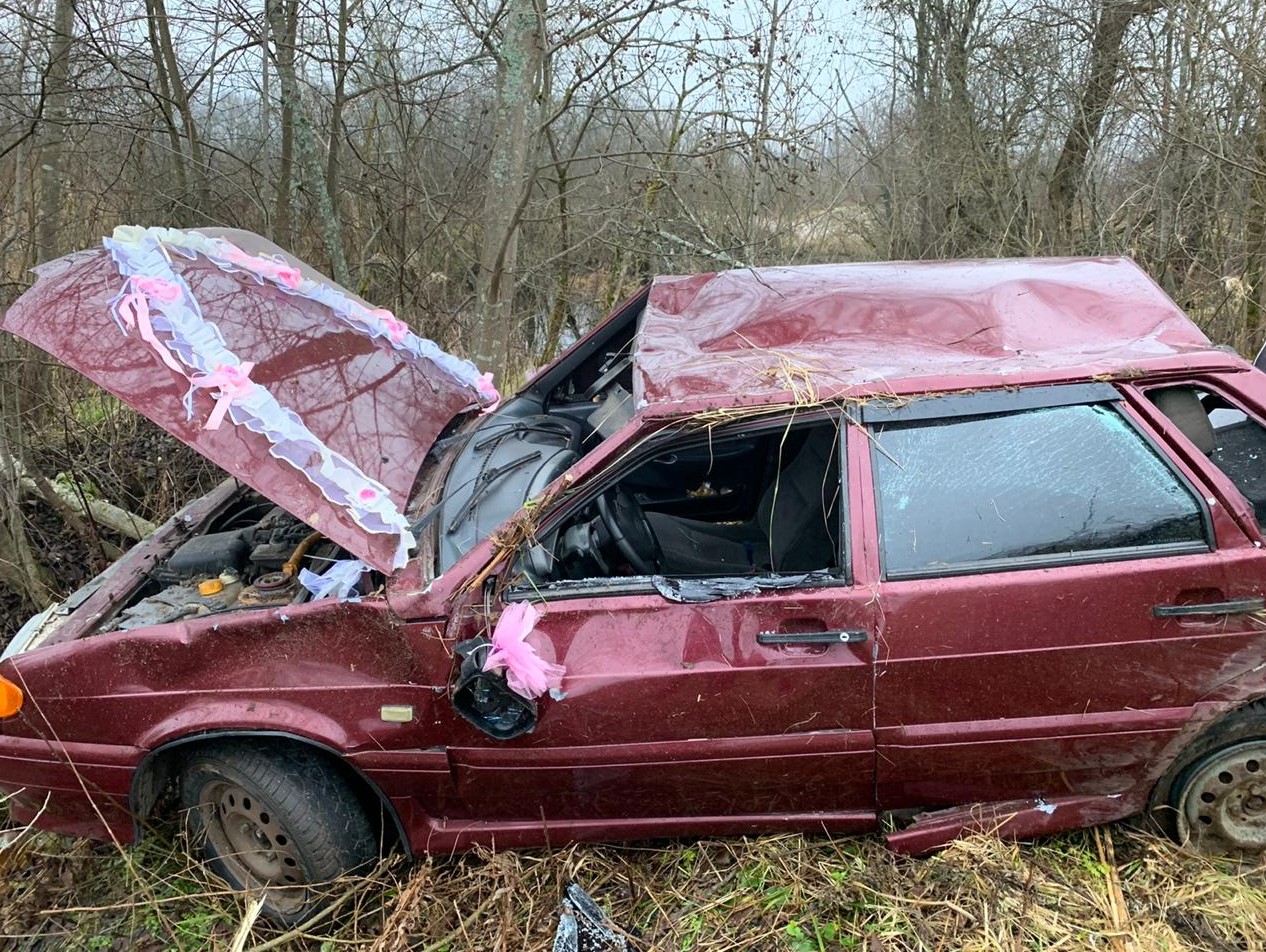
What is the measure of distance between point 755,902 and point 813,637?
87cm

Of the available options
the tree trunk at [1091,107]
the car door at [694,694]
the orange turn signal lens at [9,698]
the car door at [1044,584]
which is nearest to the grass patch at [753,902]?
the car door at [694,694]

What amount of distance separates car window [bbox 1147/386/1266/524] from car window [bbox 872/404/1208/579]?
0.63 ft

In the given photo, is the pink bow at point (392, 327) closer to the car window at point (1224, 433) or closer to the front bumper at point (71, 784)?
the front bumper at point (71, 784)

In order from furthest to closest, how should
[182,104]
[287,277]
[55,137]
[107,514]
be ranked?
[182,104] → [55,137] → [107,514] → [287,277]

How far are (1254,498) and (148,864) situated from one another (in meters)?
Answer: 3.85

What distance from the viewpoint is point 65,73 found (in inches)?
199

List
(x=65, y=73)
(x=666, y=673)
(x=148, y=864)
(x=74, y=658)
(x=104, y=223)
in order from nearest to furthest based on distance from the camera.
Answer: (x=666, y=673)
(x=74, y=658)
(x=148, y=864)
(x=65, y=73)
(x=104, y=223)

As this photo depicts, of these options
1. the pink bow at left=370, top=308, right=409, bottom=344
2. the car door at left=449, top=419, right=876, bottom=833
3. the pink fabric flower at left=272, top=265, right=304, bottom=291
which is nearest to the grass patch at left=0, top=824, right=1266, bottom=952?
the car door at left=449, top=419, right=876, bottom=833

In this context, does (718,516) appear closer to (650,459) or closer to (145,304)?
(650,459)

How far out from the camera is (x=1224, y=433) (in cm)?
283

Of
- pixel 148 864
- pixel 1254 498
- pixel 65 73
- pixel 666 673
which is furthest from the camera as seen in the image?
pixel 65 73

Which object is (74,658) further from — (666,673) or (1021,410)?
(1021,410)

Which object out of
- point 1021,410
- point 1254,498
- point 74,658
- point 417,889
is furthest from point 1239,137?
point 74,658

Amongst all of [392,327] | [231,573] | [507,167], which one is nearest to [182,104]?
[507,167]
